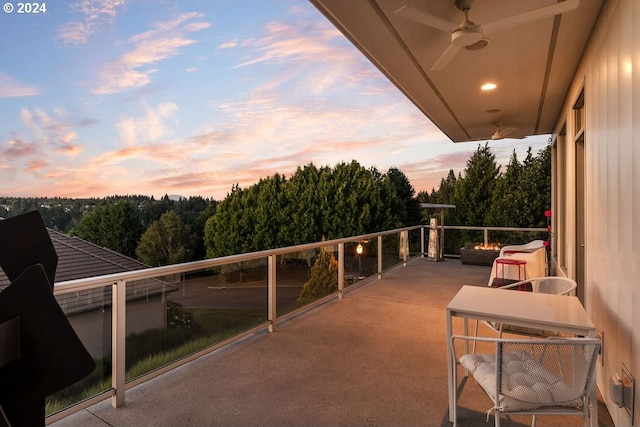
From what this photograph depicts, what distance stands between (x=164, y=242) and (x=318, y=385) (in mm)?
38034

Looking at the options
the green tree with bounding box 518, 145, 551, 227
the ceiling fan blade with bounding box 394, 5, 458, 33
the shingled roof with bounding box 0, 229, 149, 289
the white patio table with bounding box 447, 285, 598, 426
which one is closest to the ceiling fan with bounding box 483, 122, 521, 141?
the ceiling fan blade with bounding box 394, 5, 458, 33

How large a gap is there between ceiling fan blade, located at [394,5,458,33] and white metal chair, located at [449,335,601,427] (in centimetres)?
220

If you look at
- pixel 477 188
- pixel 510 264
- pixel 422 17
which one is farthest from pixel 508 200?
→ pixel 422 17

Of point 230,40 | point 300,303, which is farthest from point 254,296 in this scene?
point 230,40

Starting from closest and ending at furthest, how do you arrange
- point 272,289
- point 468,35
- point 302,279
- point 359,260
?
point 468,35, point 272,289, point 302,279, point 359,260

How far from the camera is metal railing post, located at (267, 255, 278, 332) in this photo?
13.6ft

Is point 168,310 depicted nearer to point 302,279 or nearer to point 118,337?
point 118,337

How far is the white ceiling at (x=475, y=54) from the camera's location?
2916 millimetres

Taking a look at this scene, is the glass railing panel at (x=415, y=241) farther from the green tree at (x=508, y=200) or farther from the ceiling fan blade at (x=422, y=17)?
the ceiling fan blade at (x=422, y=17)

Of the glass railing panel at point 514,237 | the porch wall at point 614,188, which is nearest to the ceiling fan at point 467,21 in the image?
the porch wall at point 614,188

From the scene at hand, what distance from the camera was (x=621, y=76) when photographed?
2246mm

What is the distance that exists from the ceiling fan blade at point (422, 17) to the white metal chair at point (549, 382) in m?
2.20

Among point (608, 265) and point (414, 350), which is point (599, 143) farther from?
point (414, 350)

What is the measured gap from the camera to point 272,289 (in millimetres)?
4246
